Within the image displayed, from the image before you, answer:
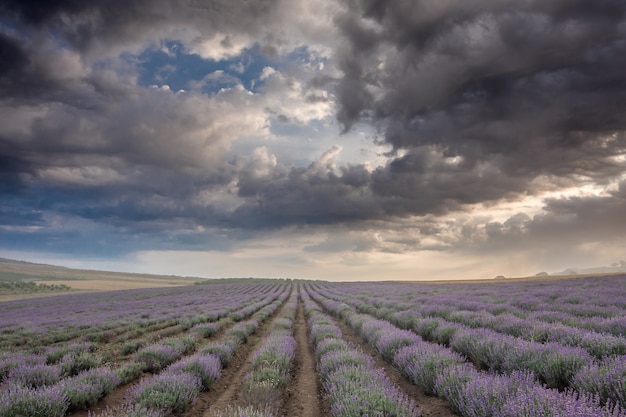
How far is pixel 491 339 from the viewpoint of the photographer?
672 centimetres

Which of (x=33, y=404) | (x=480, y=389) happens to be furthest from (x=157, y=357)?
(x=480, y=389)

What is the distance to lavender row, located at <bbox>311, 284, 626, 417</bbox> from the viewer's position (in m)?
3.23

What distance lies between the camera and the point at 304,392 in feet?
21.9

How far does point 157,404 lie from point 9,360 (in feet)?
19.7

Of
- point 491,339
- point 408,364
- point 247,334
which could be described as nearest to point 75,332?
point 247,334

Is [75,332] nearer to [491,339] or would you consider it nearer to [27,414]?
[27,414]

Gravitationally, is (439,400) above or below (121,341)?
above

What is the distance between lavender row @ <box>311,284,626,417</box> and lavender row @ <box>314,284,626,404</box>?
0.54ft

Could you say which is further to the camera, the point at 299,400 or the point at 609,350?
the point at 299,400

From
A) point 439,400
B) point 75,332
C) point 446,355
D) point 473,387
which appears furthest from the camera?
point 75,332

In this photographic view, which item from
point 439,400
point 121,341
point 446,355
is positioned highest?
point 446,355

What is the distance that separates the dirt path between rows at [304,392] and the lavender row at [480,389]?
1773mm

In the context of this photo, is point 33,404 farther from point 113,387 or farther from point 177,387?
point 177,387

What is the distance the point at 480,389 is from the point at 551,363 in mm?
1726
